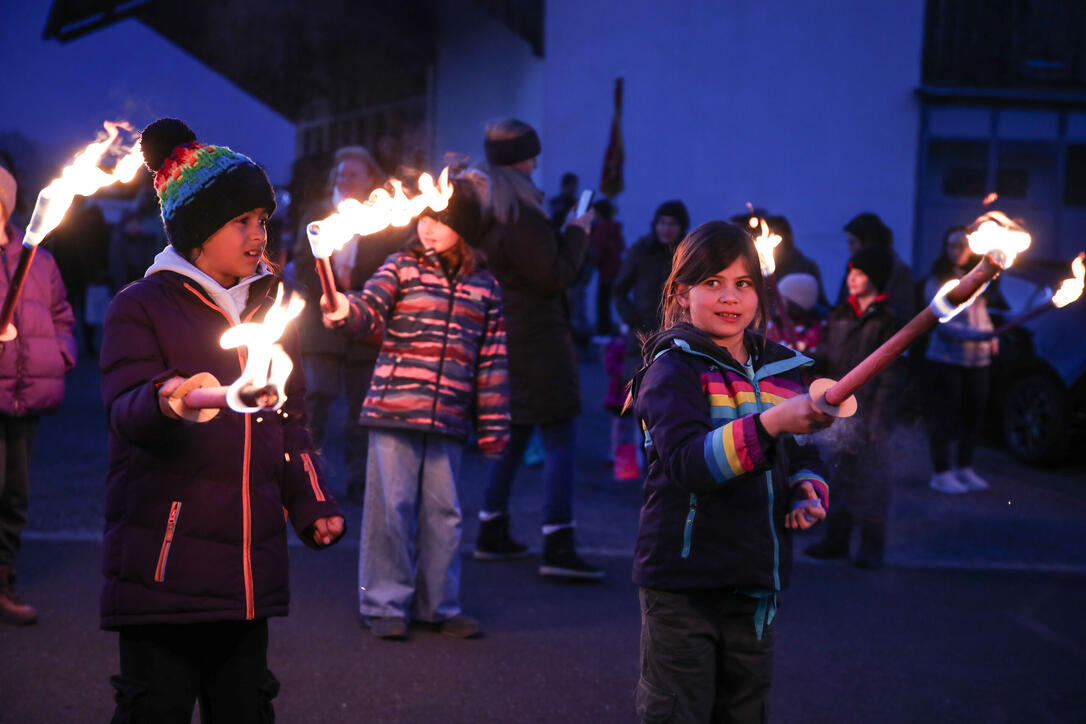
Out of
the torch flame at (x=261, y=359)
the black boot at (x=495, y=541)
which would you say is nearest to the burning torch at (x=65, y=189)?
the torch flame at (x=261, y=359)

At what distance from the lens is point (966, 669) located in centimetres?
491

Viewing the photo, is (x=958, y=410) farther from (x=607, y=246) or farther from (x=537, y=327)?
(x=607, y=246)

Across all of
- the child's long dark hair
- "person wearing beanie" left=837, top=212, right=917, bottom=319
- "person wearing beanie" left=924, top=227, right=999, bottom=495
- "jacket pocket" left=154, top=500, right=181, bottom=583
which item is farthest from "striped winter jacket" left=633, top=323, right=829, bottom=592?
"person wearing beanie" left=924, top=227, right=999, bottom=495

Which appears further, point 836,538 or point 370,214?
point 836,538

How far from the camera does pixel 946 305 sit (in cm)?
190

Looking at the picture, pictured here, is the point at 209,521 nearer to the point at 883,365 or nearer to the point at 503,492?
the point at 883,365

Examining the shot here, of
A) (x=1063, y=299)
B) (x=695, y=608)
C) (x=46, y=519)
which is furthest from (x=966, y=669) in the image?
(x=46, y=519)

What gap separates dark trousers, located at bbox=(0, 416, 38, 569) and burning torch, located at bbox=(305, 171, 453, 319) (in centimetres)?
190

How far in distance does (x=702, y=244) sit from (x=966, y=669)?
2711mm

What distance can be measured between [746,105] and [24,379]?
14619mm

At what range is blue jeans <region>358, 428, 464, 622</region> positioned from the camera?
499 cm

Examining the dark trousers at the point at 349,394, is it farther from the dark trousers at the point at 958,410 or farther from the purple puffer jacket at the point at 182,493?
the purple puffer jacket at the point at 182,493

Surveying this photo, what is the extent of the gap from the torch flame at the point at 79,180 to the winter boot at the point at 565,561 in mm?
3329

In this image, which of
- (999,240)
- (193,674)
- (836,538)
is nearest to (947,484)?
(836,538)
